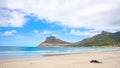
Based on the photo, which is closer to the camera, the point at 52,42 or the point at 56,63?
the point at 56,63

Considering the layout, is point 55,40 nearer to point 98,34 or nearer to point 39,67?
point 98,34

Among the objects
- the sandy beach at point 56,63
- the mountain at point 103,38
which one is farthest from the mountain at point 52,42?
the sandy beach at point 56,63

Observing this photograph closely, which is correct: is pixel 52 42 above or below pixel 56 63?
Result: above

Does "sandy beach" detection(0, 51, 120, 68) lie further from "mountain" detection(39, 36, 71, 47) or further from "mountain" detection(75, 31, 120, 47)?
"mountain" detection(39, 36, 71, 47)

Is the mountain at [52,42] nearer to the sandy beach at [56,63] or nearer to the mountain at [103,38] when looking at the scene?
the mountain at [103,38]

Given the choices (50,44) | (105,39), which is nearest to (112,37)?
(105,39)

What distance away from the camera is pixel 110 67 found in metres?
7.22

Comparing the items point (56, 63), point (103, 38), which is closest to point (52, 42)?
point (103, 38)

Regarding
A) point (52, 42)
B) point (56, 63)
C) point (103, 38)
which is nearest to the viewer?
point (56, 63)

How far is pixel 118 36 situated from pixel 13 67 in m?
97.4

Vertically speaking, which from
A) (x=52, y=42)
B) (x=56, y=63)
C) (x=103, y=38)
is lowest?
(x=56, y=63)

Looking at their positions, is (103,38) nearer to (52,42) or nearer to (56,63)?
(52,42)

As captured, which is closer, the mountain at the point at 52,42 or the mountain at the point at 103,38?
the mountain at the point at 103,38

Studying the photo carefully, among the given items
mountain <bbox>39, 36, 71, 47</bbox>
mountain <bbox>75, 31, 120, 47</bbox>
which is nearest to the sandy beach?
mountain <bbox>75, 31, 120, 47</bbox>
